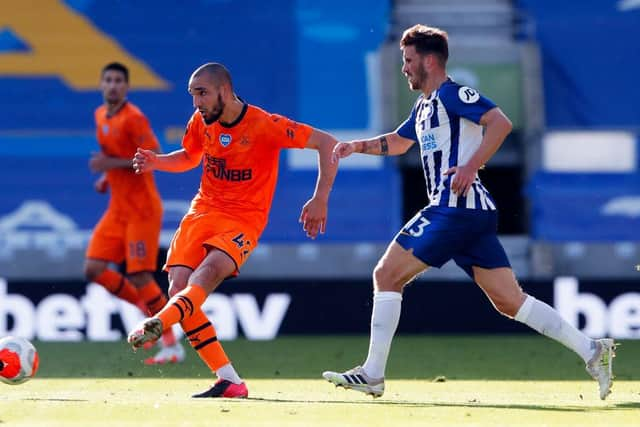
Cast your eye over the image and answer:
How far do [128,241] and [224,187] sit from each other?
295 cm

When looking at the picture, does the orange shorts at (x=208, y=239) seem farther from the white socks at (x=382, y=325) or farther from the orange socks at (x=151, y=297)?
the orange socks at (x=151, y=297)

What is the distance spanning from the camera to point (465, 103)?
651 cm

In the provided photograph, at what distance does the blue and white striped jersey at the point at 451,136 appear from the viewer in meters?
6.52

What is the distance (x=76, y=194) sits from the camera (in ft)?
49.2

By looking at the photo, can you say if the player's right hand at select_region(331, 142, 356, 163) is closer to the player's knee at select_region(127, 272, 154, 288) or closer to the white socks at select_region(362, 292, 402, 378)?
the white socks at select_region(362, 292, 402, 378)

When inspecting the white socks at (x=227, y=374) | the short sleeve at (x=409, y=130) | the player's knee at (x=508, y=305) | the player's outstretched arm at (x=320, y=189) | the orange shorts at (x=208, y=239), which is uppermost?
the short sleeve at (x=409, y=130)

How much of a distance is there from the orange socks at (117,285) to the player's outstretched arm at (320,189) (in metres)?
3.35

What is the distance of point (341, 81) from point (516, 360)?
637 centimetres

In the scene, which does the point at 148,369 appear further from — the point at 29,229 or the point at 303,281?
the point at 29,229

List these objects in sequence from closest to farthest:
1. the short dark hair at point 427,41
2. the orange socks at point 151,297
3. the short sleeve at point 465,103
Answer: the short sleeve at point 465,103 < the short dark hair at point 427,41 < the orange socks at point 151,297

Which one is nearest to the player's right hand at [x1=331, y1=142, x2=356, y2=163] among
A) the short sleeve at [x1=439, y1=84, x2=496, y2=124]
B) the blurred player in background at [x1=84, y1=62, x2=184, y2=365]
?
the short sleeve at [x1=439, y1=84, x2=496, y2=124]

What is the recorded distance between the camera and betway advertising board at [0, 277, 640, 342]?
1160cm

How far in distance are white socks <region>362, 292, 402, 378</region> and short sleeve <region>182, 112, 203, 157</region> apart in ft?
4.31

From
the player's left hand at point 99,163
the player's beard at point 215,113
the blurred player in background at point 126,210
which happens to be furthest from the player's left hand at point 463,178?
the player's left hand at point 99,163
